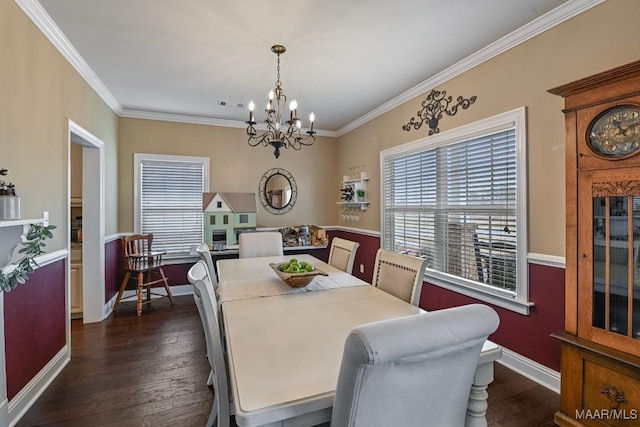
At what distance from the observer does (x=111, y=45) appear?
2.57 metres

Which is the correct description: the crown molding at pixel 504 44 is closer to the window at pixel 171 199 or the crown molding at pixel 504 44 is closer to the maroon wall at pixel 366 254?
the maroon wall at pixel 366 254

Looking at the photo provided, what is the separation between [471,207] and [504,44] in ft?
4.48

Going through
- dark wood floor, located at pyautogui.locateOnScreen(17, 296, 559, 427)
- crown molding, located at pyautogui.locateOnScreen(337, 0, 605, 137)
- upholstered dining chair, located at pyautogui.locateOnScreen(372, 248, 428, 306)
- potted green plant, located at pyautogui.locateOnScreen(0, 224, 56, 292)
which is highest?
crown molding, located at pyautogui.locateOnScreen(337, 0, 605, 137)

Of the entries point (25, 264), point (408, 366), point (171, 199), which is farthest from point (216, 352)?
point (171, 199)

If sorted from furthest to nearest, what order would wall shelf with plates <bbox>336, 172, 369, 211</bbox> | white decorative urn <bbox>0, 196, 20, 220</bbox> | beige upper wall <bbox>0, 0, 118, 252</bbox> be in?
wall shelf with plates <bbox>336, 172, 369, 211</bbox> < beige upper wall <bbox>0, 0, 118, 252</bbox> < white decorative urn <bbox>0, 196, 20, 220</bbox>

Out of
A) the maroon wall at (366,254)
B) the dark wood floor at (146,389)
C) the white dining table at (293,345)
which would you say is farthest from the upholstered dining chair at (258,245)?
the maroon wall at (366,254)

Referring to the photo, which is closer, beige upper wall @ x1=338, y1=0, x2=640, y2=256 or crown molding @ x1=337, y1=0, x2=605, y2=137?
beige upper wall @ x1=338, y1=0, x2=640, y2=256

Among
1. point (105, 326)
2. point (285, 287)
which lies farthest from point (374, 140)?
point (105, 326)

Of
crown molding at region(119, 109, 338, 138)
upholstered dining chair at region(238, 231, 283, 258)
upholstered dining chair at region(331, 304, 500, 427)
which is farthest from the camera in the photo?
crown molding at region(119, 109, 338, 138)

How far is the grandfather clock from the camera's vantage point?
1.54 metres

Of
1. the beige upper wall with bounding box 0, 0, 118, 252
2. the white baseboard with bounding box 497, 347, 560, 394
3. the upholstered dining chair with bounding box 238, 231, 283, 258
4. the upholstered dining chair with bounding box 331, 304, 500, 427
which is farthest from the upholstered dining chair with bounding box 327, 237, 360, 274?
the beige upper wall with bounding box 0, 0, 118, 252

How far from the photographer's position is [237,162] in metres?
4.87

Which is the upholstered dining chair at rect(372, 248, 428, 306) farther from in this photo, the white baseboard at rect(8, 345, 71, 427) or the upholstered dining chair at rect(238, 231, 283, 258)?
the white baseboard at rect(8, 345, 71, 427)

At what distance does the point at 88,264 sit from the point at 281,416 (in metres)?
3.58
